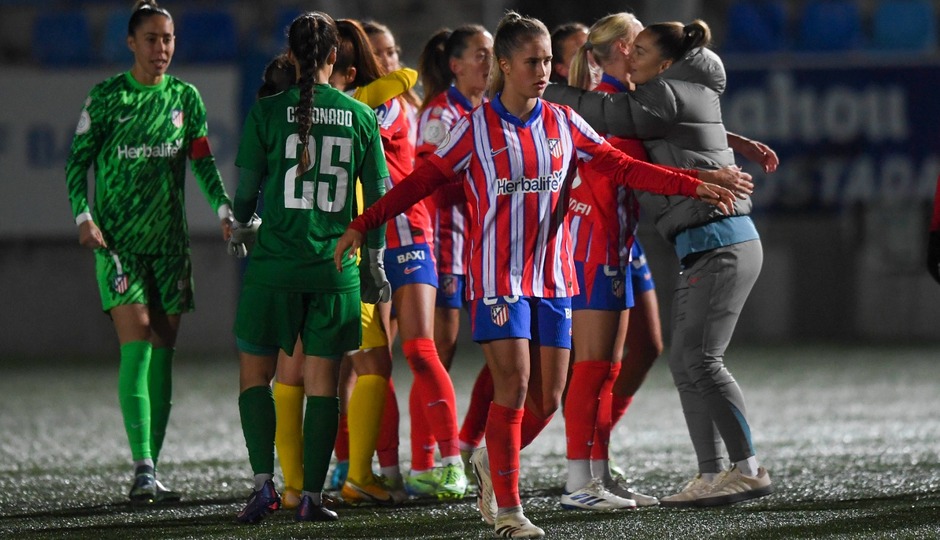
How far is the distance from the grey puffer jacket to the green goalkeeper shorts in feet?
3.53

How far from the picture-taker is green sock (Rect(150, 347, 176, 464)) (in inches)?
218

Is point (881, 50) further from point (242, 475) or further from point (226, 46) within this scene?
point (242, 475)

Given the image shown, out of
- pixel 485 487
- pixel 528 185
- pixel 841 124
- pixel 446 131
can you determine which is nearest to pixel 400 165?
pixel 446 131

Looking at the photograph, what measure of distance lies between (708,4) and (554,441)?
928 cm

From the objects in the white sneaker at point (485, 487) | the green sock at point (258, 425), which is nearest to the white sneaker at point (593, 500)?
the white sneaker at point (485, 487)

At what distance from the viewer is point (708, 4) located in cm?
1515

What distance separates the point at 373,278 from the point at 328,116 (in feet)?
1.80

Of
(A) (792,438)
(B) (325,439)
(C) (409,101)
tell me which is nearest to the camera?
(B) (325,439)

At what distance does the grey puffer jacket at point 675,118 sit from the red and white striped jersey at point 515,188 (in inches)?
18.5

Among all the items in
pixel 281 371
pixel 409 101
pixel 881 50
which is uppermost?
pixel 881 50

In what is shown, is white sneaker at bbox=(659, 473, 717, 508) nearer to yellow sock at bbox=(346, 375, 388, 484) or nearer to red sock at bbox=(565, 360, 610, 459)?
red sock at bbox=(565, 360, 610, 459)

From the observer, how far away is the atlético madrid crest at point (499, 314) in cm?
421

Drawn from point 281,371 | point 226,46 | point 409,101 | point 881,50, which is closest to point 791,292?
point 881,50

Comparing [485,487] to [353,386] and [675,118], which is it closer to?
[353,386]
